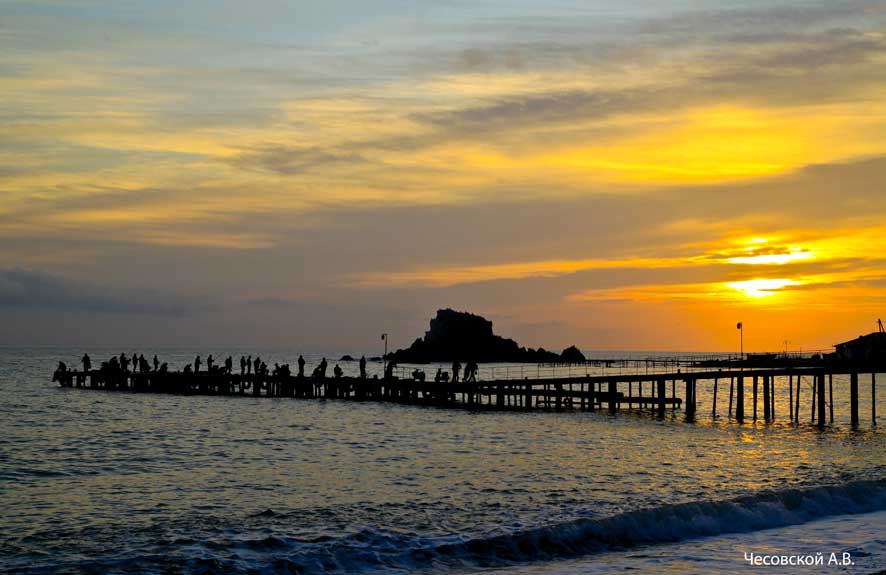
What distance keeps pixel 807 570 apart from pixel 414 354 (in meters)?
177

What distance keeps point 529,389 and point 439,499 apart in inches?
1361

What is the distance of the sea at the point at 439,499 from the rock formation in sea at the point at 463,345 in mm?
142918

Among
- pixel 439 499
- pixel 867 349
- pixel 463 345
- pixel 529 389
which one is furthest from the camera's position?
pixel 463 345

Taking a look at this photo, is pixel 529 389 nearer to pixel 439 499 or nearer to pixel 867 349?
pixel 867 349

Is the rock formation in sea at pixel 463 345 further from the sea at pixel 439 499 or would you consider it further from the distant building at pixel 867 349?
the sea at pixel 439 499

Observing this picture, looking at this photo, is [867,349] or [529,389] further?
[867,349]

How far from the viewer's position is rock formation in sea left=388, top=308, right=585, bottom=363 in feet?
628

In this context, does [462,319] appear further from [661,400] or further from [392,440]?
[392,440]

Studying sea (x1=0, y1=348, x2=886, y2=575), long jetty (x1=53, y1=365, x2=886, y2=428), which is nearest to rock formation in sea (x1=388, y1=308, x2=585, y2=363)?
long jetty (x1=53, y1=365, x2=886, y2=428)

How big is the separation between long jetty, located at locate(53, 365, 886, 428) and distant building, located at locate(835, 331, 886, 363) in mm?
2217

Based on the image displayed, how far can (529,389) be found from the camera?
60.3 metres

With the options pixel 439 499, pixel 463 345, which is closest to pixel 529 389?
pixel 439 499

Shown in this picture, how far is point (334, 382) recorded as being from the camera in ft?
227

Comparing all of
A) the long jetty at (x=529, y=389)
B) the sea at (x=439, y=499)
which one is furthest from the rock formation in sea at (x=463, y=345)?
the sea at (x=439, y=499)
